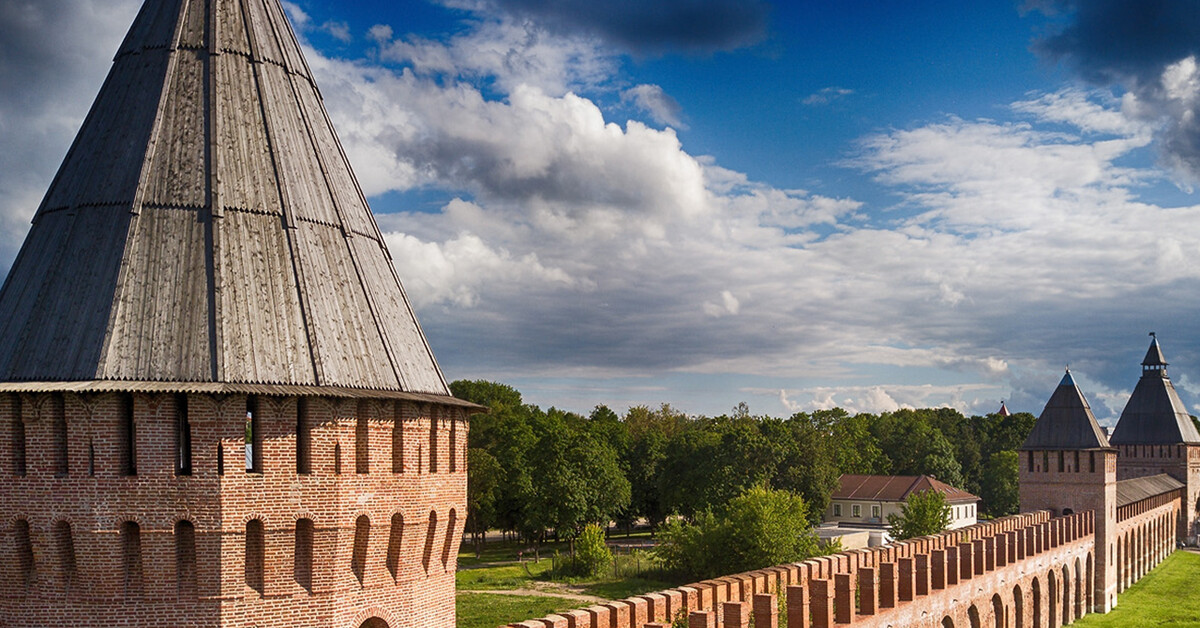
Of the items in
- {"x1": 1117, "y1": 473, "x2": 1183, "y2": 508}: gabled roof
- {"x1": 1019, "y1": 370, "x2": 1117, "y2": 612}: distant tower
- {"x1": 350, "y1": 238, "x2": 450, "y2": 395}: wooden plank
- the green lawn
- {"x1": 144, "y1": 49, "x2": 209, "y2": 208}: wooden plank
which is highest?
{"x1": 144, "y1": 49, "x2": 209, "y2": 208}: wooden plank

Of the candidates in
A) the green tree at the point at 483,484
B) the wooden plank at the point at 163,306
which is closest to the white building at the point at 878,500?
the green tree at the point at 483,484

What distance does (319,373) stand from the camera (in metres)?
14.2

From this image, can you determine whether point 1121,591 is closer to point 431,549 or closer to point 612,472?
point 612,472

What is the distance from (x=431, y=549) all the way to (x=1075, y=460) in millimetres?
46084

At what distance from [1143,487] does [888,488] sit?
17230 millimetres

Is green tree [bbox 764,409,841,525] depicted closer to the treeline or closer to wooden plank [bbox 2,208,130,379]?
the treeline

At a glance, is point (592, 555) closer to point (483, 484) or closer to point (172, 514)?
point (483, 484)

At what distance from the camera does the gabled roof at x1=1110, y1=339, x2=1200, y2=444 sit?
78938 mm

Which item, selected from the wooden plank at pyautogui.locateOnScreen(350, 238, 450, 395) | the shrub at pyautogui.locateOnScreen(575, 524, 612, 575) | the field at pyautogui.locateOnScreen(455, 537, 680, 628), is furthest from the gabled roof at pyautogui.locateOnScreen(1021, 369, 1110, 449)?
the wooden plank at pyautogui.locateOnScreen(350, 238, 450, 395)

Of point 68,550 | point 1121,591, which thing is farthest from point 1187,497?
point 68,550

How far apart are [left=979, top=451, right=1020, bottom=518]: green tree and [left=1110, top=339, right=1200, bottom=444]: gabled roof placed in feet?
31.0

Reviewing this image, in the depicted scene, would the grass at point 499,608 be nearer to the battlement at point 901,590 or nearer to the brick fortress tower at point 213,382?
the battlement at point 901,590

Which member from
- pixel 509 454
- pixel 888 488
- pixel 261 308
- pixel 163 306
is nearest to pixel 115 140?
pixel 163 306

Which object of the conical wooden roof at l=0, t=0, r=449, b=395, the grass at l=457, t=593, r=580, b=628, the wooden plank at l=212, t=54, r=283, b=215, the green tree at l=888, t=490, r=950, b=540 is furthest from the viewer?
the green tree at l=888, t=490, r=950, b=540
